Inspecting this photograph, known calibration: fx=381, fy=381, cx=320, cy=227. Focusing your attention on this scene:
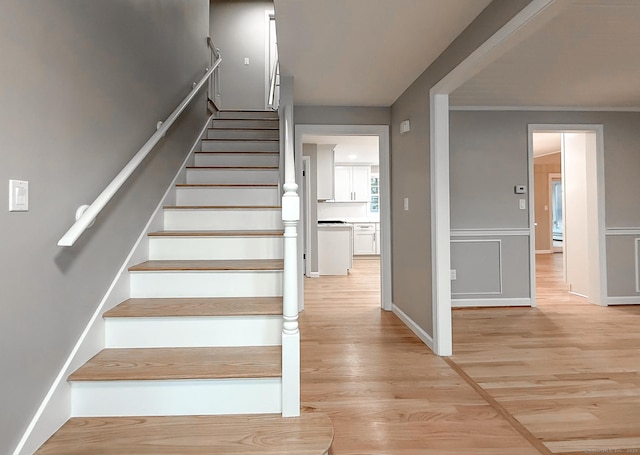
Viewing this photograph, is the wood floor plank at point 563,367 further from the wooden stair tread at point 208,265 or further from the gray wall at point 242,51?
the gray wall at point 242,51

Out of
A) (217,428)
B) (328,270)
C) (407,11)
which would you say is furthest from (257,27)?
(217,428)

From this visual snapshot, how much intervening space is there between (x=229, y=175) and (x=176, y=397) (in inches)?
86.5

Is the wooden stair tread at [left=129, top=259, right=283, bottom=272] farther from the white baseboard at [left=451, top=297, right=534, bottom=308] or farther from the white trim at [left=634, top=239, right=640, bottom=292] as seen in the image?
the white trim at [left=634, top=239, right=640, bottom=292]

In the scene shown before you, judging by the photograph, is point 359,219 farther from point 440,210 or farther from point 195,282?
point 195,282

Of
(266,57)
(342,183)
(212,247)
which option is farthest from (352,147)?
(212,247)

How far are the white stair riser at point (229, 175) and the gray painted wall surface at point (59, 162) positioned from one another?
37.6 inches

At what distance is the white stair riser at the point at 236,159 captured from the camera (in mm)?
3713

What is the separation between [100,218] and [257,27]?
5.25 m

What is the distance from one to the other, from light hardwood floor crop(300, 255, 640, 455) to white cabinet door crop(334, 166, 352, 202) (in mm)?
5312

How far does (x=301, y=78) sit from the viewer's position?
134 inches

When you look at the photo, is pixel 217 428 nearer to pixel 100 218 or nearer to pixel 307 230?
pixel 100 218

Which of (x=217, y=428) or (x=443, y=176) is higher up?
(x=443, y=176)

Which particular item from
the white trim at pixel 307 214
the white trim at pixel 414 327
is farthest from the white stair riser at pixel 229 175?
the white trim at pixel 307 214

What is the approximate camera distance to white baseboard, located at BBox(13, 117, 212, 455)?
1369 millimetres
